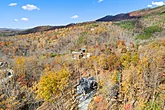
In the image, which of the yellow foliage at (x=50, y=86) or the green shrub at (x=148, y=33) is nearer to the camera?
the yellow foliage at (x=50, y=86)

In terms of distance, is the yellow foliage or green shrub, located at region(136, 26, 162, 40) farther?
green shrub, located at region(136, 26, 162, 40)

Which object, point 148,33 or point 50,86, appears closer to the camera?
point 50,86

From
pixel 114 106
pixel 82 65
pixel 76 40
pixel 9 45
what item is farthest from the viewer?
pixel 76 40

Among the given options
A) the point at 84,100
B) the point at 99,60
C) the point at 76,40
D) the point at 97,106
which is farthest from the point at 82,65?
the point at 76,40

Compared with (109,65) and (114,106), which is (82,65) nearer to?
(109,65)

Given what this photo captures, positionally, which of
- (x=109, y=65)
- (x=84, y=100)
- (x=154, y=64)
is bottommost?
(x=84, y=100)

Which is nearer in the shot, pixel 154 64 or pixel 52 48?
pixel 154 64

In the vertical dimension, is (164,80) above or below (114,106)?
above

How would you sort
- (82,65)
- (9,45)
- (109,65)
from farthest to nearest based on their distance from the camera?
(9,45) < (82,65) < (109,65)

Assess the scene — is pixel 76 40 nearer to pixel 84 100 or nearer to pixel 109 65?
pixel 109 65

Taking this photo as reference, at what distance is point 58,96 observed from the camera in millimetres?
40250

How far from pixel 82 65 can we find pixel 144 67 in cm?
3048

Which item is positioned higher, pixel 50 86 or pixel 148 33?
pixel 148 33

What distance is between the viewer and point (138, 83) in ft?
123
